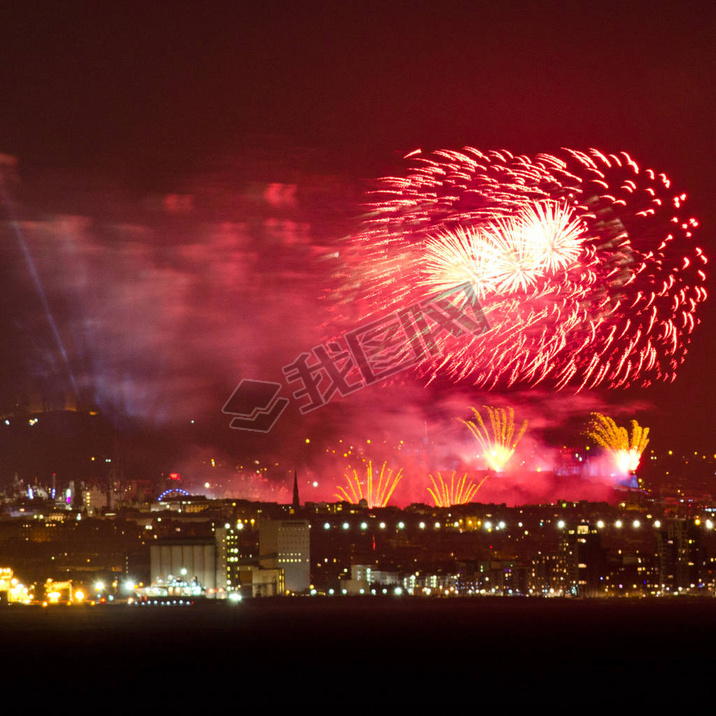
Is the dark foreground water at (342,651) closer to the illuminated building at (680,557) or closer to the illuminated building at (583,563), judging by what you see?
the illuminated building at (583,563)

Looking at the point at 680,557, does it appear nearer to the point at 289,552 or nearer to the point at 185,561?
the point at 289,552

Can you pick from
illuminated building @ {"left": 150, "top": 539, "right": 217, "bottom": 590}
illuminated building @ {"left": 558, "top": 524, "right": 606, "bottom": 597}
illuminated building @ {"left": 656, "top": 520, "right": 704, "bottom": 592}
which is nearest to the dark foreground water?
illuminated building @ {"left": 558, "top": 524, "right": 606, "bottom": 597}

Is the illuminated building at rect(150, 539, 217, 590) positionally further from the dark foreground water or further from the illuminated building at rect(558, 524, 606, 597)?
the illuminated building at rect(558, 524, 606, 597)

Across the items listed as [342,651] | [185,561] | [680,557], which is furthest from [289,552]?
[342,651]

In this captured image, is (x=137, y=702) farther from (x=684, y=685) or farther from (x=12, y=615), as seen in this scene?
(x=12, y=615)

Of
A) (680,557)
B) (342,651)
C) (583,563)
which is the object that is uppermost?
(680,557)
